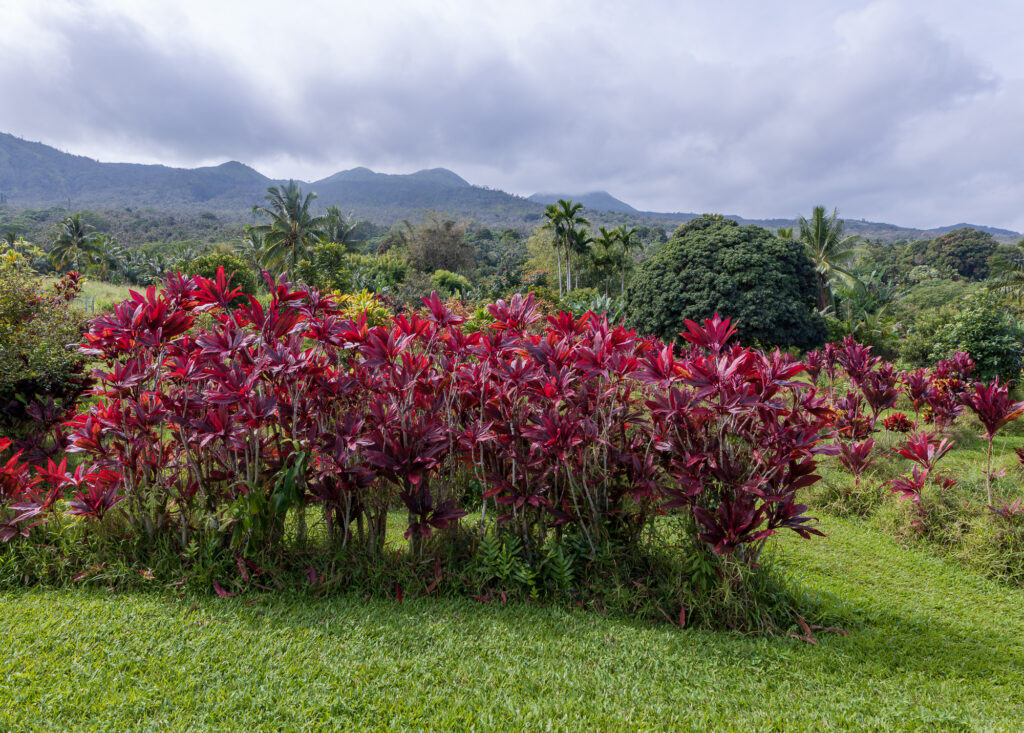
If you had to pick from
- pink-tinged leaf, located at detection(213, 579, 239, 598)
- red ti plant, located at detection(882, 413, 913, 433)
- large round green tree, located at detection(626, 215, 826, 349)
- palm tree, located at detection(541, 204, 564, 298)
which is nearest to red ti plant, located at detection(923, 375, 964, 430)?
red ti plant, located at detection(882, 413, 913, 433)

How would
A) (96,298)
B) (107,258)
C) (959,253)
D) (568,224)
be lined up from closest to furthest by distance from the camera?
(96,298) → (568,224) → (107,258) → (959,253)

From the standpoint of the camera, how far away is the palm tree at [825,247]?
87.4 feet

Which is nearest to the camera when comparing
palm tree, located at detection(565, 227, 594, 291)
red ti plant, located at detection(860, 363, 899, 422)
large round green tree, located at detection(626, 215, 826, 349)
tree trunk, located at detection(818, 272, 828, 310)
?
red ti plant, located at detection(860, 363, 899, 422)

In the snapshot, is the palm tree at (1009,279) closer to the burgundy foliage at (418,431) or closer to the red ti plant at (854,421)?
the red ti plant at (854,421)

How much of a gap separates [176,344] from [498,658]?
8.15ft

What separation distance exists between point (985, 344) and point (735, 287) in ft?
23.9

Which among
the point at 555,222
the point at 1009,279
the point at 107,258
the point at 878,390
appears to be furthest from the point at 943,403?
the point at 107,258

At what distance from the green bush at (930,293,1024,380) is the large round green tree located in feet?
18.2

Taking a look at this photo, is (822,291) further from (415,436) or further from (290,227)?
(290,227)

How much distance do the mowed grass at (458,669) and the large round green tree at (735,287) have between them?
1364 centimetres

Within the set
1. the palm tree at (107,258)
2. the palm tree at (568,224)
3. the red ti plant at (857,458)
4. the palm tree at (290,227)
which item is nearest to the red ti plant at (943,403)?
the red ti plant at (857,458)

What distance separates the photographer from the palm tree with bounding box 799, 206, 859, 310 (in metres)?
26.6

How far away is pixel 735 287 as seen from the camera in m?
15.8

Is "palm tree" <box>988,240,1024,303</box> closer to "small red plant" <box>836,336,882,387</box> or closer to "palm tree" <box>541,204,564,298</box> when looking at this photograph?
"palm tree" <box>541,204,564,298</box>
